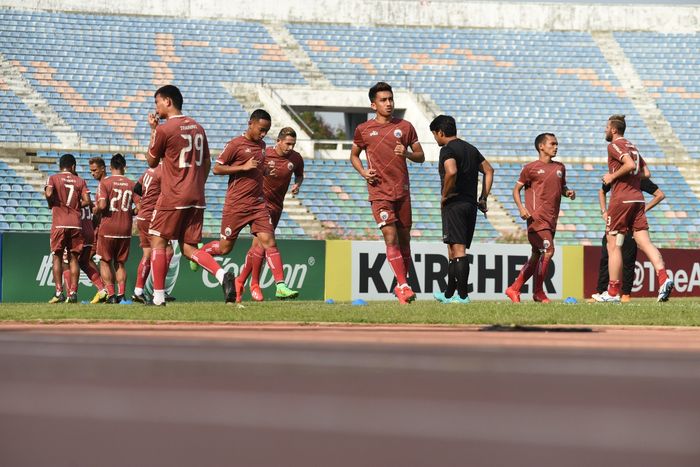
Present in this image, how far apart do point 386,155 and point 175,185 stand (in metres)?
2.28

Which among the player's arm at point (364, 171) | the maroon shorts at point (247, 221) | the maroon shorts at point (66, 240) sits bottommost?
the maroon shorts at point (66, 240)

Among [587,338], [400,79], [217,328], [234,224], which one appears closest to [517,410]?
[587,338]

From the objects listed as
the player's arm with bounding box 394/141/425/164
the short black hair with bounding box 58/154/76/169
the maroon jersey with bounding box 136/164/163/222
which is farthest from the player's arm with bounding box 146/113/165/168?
the short black hair with bounding box 58/154/76/169

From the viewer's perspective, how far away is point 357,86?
1390 inches

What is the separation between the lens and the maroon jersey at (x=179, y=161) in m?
10.3

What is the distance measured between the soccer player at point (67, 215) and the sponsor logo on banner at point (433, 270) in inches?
224

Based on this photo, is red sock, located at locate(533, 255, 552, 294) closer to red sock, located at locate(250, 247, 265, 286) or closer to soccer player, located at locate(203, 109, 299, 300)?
red sock, located at locate(250, 247, 265, 286)

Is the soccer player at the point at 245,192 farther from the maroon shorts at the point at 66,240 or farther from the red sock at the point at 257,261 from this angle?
the maroon shorts at the point at 66,240

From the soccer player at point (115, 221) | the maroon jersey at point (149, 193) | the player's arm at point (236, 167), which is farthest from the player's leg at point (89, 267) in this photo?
the player's arm at point (236, 167)

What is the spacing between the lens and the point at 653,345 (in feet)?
20.5

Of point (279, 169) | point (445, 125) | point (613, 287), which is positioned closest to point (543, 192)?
point (613, 287)

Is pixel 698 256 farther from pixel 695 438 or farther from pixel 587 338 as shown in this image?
pixel 695 438

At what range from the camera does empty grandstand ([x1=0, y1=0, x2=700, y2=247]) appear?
28.3 meters

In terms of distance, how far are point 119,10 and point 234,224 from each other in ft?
88.2
